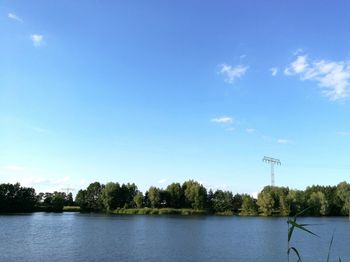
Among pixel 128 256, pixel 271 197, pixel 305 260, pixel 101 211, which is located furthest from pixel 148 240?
pixel 101 211

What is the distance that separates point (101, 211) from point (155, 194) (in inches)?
897

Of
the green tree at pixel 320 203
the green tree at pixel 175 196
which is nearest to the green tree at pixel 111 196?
the green tree at pixel 175 196

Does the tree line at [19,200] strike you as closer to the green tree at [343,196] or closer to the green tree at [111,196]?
the green tree at [111,196]

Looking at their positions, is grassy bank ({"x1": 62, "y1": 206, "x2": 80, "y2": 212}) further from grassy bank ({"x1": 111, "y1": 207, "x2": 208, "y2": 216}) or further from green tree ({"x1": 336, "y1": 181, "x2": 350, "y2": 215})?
green tree ({"x1": 336, "y1": 181, "x2": 350, "y2": 215})

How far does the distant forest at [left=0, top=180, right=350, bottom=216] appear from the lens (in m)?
124

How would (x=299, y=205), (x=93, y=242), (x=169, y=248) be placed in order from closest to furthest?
1. (x=169, y=248)
2. (x=93, y=242)
3. (x=299, y=205)

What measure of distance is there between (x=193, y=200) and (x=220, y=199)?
1096 centimetres

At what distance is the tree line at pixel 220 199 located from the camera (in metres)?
123

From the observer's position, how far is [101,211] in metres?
147

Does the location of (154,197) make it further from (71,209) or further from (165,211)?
(71,209)

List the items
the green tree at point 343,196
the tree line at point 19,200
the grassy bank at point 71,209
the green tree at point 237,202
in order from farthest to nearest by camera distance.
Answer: the grassy bank at point 71,209 → the green tree at point 237,202 → the tree line at point 19,200 → the green tree at point 343,196

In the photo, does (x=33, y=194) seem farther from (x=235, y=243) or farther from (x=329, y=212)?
(x=235, y=243)

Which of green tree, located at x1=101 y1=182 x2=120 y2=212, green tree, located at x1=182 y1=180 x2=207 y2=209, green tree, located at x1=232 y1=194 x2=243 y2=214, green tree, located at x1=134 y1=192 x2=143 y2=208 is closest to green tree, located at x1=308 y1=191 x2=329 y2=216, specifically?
green tree, located at x1=232 y1=194 x2=243 y2=214

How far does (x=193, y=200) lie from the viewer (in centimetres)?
13525
